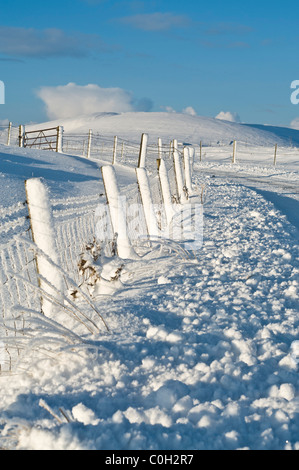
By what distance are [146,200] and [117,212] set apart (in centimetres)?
162

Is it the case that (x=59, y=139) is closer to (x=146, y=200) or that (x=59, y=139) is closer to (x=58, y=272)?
(x=146, y=200)

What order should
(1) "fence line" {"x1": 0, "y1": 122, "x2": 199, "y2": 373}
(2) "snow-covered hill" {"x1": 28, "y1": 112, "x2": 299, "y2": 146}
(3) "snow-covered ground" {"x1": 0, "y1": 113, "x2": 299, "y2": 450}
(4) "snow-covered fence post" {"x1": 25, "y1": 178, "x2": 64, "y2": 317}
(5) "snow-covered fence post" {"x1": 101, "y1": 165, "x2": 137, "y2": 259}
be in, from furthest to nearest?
(2) "snow-covered hill" {"x1": 28, "y1": 112, "x2": 299, "y2": 146} → (5) "snow-covered fence post" {"x1": 101, "y1": 165, "x2": 137, "y2": 259} → (4) "snow-covered fence post" {"x1": 25, "y1": 178, "x2": 64, "y2": 317} → (1) "fence line" {"x1": 0, "y1": 122, "x2": 199, "y2": 373} → (3) "snow-covered ground" {"x1": 0, "y1": 113, "x2": 299, "y2": 450}

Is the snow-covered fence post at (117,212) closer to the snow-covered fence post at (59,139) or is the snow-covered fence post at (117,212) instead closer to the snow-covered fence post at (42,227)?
the snow-covered fence post at (42,227)

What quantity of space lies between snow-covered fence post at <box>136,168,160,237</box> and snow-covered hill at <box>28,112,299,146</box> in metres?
71.7

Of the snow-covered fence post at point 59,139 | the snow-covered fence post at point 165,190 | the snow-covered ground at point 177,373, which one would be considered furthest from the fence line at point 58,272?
→ the snow-covered fence post at point 59,139

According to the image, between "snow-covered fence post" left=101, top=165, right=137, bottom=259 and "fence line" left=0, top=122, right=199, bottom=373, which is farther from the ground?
"snow-covered fence post" left=101, top=165, right=137, bottom=259

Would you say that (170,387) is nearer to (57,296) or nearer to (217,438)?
(217,438)

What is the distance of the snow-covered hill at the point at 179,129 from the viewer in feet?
289

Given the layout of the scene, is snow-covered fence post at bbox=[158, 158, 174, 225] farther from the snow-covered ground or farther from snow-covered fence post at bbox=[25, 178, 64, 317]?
snow-covered fence post at bbox=[25, 178, 64, 317]

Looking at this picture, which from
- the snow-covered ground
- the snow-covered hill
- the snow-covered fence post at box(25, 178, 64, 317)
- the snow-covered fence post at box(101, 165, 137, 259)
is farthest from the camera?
the snow-covered hill

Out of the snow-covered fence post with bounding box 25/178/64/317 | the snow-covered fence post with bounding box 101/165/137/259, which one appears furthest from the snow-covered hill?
the snow-covered fence post with bounding box 25/178/64/317

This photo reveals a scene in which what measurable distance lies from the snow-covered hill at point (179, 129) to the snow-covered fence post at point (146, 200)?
71743 millimetres

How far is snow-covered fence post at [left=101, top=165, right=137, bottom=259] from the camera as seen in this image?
233 inches

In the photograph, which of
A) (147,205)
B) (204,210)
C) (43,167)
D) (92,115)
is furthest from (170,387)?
(92,115)
